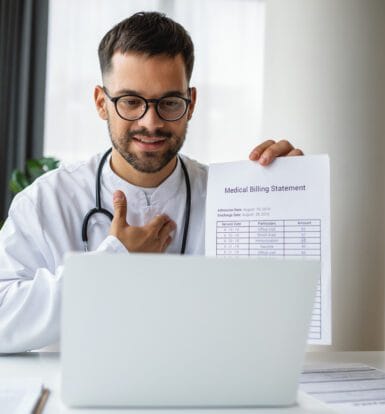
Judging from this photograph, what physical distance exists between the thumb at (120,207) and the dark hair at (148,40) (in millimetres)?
332

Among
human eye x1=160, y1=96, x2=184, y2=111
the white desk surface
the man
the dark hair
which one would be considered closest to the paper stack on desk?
the white desk surface

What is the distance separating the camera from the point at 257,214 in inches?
53.0

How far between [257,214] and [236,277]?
2.11 feet

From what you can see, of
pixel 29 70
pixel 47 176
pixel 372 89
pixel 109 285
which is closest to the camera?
pixel 109 285

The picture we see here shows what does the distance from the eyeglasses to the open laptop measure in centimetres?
89

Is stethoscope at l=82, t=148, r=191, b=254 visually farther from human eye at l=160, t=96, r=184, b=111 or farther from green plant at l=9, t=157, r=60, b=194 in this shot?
green plant at l=9, t=157, r=60, b=194

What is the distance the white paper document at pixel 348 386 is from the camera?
2.92 feet

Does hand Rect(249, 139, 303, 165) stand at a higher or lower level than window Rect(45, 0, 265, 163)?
lower

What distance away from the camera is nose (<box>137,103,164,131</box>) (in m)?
1.52

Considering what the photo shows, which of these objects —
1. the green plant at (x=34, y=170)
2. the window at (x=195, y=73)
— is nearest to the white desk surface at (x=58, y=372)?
the green plant at (x=34, y=170)

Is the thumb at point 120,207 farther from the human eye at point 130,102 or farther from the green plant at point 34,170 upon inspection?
the green plant at point 34,170

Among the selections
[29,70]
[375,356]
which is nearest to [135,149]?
[375,356]

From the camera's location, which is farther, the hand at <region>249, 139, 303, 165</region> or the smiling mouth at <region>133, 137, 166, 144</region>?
the smiling mouth at <region>133, 137, 166, 144</region>

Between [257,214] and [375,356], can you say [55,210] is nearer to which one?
[257,214]
